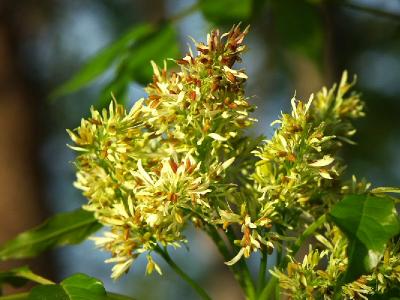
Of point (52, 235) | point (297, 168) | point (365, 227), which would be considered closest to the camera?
point (365, 227)

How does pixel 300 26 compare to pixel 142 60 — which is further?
pixel 300 26

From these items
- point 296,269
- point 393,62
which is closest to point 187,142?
point 296,269

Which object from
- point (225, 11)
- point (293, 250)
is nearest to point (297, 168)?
point (293, 250)

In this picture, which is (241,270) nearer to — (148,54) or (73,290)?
(73,290)

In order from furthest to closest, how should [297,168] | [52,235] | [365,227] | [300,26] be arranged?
[300,26] → [52,235] → [297,168] → [365,227]

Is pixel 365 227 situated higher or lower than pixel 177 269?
lower

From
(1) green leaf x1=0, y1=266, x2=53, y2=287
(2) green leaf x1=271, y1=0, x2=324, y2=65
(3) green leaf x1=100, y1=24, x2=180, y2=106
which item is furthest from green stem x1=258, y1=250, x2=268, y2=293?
(2) green leaf x1=271, y1=0, x2=324, y2=65

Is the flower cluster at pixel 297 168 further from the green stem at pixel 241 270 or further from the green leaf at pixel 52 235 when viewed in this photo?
the green leaf at pixel 52 235

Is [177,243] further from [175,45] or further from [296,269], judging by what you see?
[175,45]

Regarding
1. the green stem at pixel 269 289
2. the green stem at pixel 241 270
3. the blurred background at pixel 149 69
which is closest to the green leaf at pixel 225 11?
the blurred background at pixel 149 69
